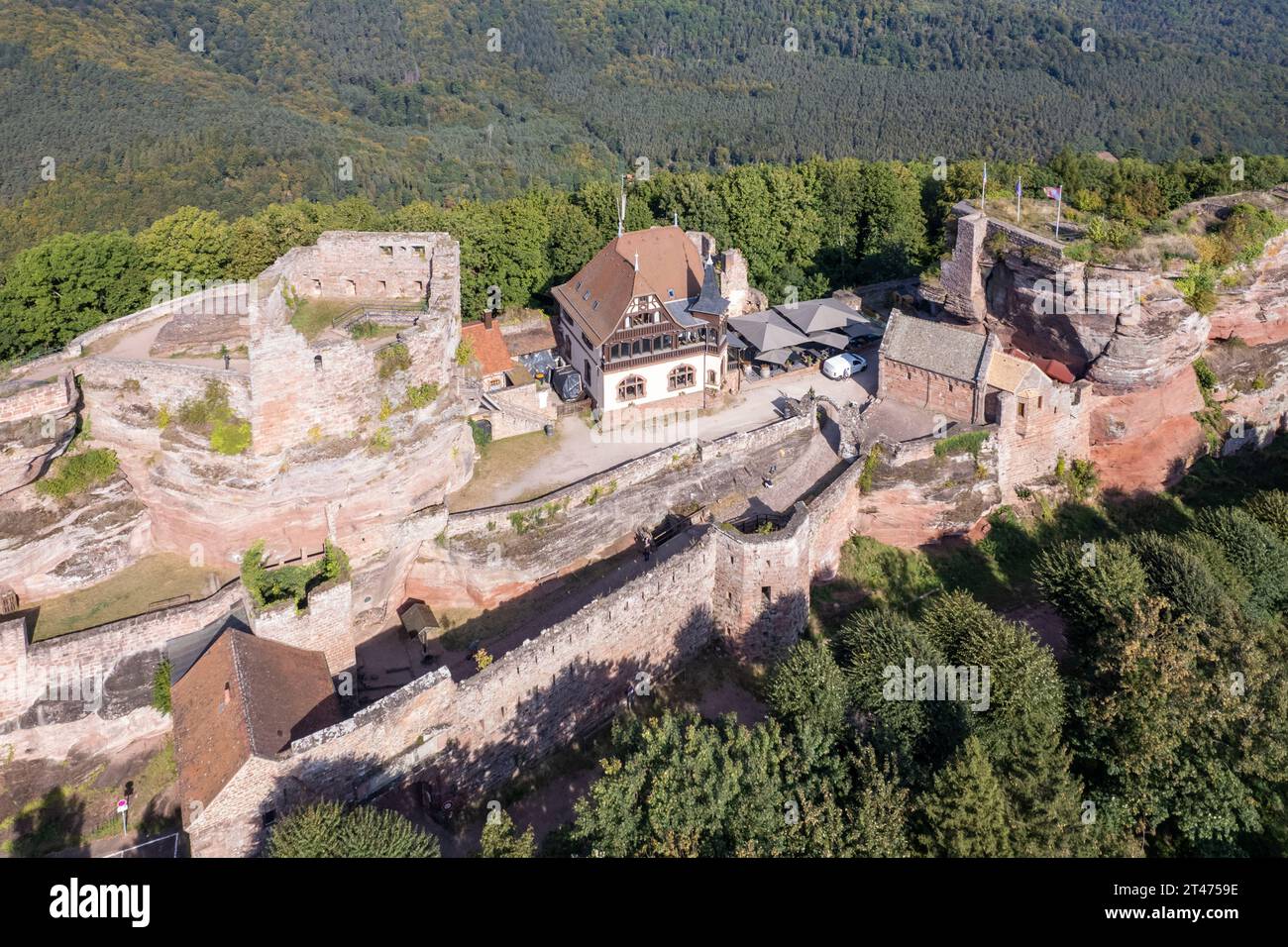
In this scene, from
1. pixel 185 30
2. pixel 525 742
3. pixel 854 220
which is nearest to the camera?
pixel 525 742

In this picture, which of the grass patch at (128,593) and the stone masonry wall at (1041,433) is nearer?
the grass patch at (128,593)

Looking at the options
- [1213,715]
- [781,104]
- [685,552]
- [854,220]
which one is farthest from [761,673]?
[781,104]

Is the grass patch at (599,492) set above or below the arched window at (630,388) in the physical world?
below

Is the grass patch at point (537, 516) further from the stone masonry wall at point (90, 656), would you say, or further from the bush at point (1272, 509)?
the bush at point (1272, 509)

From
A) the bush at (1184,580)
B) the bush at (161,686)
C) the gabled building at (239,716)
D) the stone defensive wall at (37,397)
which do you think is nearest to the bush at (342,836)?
the gabled building at (239,716)

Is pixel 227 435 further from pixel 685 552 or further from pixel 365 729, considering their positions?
pixel 685 552

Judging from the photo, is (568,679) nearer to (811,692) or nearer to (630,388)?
(811,692)

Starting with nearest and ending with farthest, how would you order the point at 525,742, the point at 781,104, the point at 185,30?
the point at 525,742, the point at 185,30, the point at 781,104
